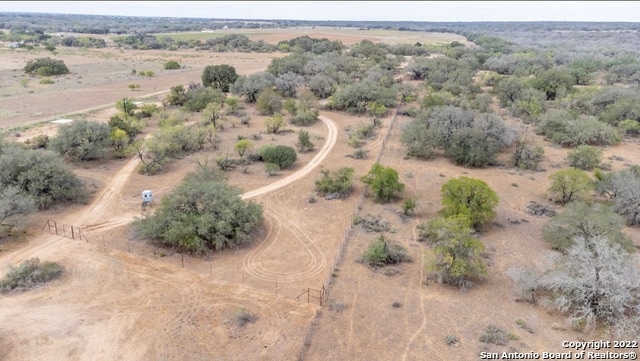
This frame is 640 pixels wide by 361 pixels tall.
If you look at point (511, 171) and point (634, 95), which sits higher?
point (634, 95)

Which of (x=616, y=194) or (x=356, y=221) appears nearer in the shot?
(x=356, y=221)

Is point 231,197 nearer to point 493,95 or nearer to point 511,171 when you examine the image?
point 511,171

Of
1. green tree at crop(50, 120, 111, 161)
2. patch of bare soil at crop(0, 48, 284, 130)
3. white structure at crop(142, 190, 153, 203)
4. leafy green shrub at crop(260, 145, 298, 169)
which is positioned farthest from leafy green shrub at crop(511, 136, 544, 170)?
patch of bare soil at crop(0, 48, 284, 130)

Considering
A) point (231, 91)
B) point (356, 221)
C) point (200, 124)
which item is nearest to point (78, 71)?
point (231, 91)

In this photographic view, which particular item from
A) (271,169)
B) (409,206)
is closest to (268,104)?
(271,169)

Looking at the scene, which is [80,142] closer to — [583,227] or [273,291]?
[273,291]

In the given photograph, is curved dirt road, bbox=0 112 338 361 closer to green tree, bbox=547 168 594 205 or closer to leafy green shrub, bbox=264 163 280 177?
leafy green shrub, bbox=264 163 280 177
